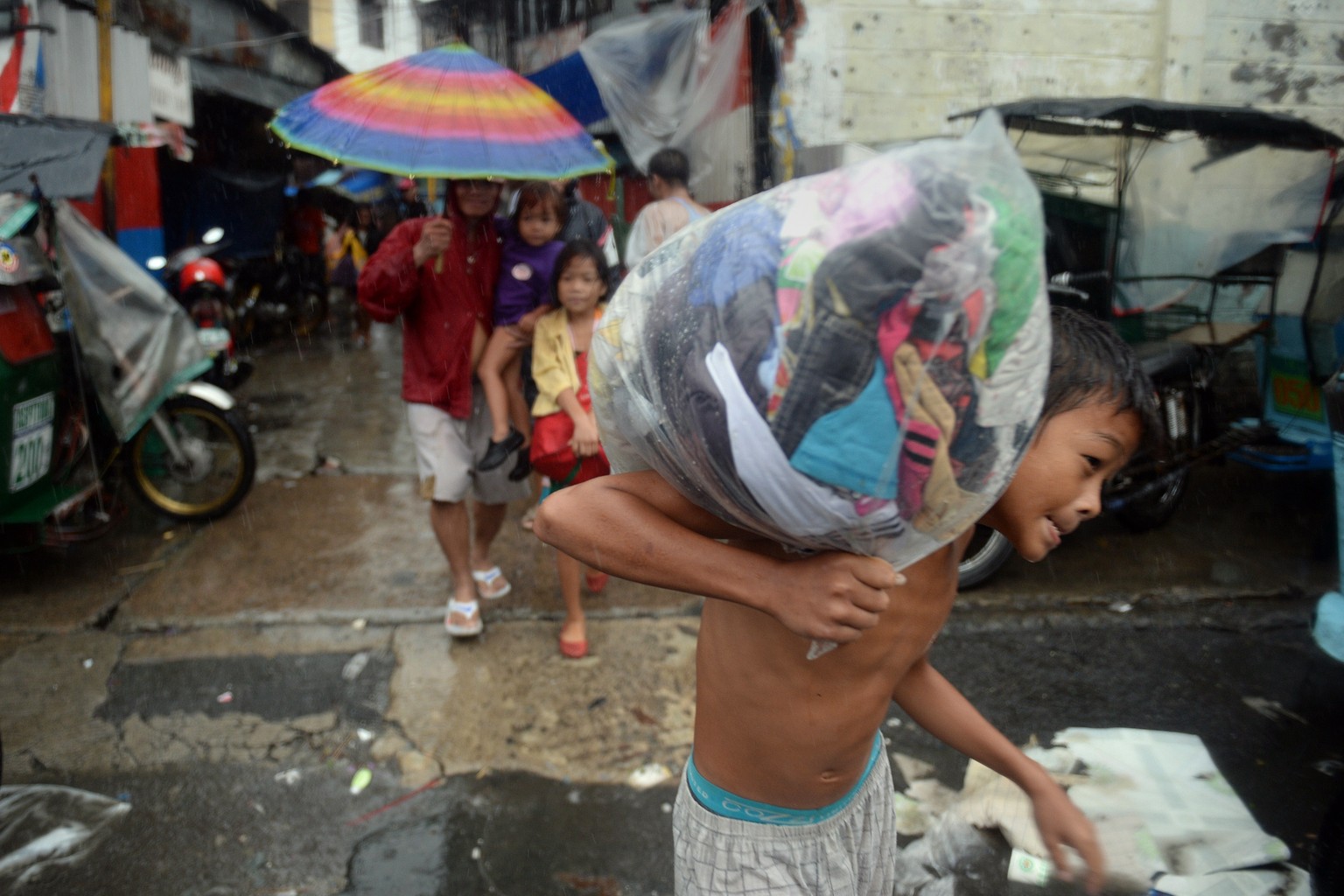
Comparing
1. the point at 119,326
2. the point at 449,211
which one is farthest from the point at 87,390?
the point at 449,211

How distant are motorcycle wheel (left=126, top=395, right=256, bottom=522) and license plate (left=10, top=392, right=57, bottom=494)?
0.59 metres

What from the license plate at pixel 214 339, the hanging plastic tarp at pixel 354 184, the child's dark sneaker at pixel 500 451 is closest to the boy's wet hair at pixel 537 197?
the child's dark sneaker at pixel 500 451

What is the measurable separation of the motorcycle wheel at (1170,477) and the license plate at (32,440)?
5019 millimetres

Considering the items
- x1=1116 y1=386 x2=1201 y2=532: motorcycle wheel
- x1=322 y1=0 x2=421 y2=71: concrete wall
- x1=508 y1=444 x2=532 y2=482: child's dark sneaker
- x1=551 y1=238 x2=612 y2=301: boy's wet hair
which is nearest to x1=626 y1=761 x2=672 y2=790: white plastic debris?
x1=508 y1=444 x2=532 y2=482: child's dark sneaker

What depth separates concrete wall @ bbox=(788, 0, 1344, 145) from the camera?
7676 millimetres

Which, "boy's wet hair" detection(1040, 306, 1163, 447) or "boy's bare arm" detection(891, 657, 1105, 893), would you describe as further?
"boy's bare arm" detection(891, 657, 1105, 893)

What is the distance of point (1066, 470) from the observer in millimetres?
1291

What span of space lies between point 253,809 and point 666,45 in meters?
5.92

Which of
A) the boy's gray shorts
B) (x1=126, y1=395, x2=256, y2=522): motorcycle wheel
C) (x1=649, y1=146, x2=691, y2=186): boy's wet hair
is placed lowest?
(x1=126, y1=395, x2=256, y2=522): motorcycle wheel

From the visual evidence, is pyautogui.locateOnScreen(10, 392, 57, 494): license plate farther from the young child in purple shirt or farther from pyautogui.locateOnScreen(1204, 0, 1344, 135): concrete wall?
pyautogui.locateOnScreen(1204, 0, 1344, 135): concrete wall

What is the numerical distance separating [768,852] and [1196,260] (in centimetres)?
523

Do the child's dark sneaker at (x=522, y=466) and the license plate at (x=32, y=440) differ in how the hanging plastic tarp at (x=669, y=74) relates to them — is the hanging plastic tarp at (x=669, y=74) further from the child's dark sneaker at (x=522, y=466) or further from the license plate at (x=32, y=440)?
the license plate at (x=32, y=440)

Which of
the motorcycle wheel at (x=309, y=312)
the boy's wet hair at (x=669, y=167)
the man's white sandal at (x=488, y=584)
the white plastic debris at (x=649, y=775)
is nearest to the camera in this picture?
the white plastic debris at (x=649, y=775)

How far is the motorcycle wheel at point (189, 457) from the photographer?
16.2 feet
